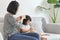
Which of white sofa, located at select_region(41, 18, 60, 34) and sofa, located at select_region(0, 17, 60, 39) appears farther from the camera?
white sofa, located at select_region(41, 18, 60, 34)

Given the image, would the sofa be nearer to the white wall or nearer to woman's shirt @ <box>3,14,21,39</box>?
the white wall

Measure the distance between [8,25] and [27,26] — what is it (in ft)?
2.16

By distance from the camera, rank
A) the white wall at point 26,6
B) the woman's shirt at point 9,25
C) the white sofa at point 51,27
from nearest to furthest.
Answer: the woman's shirt at point 9,25 → the white sofa at point 51,27 → the white wall at point 26,6

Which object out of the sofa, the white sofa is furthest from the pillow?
the white sofa

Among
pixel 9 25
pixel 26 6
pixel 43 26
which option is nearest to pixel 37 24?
pixel 43 26

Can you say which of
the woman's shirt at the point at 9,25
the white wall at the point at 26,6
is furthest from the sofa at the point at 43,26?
the woman's shirt at the point at 9,25

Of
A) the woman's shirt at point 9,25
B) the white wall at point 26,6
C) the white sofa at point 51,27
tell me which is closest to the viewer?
the woman's shirt at point 9,25

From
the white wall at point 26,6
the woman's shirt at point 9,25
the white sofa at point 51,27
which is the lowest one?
the white sofa at point 51,27

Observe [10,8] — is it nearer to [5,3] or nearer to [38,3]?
[5,3]

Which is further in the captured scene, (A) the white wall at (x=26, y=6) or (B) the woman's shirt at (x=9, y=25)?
(A) the white wall at (x=26, y=6)

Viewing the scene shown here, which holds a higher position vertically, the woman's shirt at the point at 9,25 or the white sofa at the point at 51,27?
the woman's shirt at the point at 9,25

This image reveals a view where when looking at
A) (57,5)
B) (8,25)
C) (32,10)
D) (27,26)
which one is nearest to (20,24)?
(27,26)

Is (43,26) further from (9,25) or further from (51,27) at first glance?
(9,25)

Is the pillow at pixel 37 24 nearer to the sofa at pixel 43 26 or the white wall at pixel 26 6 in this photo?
the sofa at pixel 43 26
